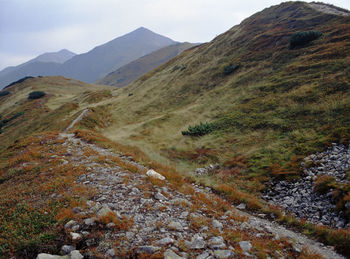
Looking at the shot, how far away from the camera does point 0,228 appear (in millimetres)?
6164

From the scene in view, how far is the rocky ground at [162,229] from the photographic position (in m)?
5.24

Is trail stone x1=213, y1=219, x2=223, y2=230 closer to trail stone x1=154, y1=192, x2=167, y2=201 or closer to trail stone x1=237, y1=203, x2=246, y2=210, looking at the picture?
trail stone x1=154, y1=192, x2=167, y2=201

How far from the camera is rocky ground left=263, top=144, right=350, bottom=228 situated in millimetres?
8211

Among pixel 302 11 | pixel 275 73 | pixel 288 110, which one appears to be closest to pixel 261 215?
pixel 288 110

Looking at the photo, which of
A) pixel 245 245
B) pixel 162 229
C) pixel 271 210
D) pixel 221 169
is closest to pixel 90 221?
pixel 162 229

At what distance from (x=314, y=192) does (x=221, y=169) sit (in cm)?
636

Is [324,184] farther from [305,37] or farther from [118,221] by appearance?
[305,37]

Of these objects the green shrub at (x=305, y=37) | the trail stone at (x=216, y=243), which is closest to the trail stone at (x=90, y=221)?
the trail stone at (x=216, y=243)

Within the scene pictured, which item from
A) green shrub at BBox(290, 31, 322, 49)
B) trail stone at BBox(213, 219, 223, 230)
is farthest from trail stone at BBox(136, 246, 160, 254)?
green shrub at BBox(290, 31, 322, 49)

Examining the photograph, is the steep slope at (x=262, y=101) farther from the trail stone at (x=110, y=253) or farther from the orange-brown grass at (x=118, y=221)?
the trail stone at (x=110, y=253)

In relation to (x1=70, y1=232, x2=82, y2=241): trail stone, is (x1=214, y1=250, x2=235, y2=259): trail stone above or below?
below

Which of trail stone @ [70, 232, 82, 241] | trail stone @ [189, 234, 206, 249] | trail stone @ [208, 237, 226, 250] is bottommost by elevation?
trail stone @ [208, 237, 226, 250]

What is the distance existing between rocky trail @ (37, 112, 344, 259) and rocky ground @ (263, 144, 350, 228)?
182 cm

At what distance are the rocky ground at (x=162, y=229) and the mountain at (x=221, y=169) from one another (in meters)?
0.05
